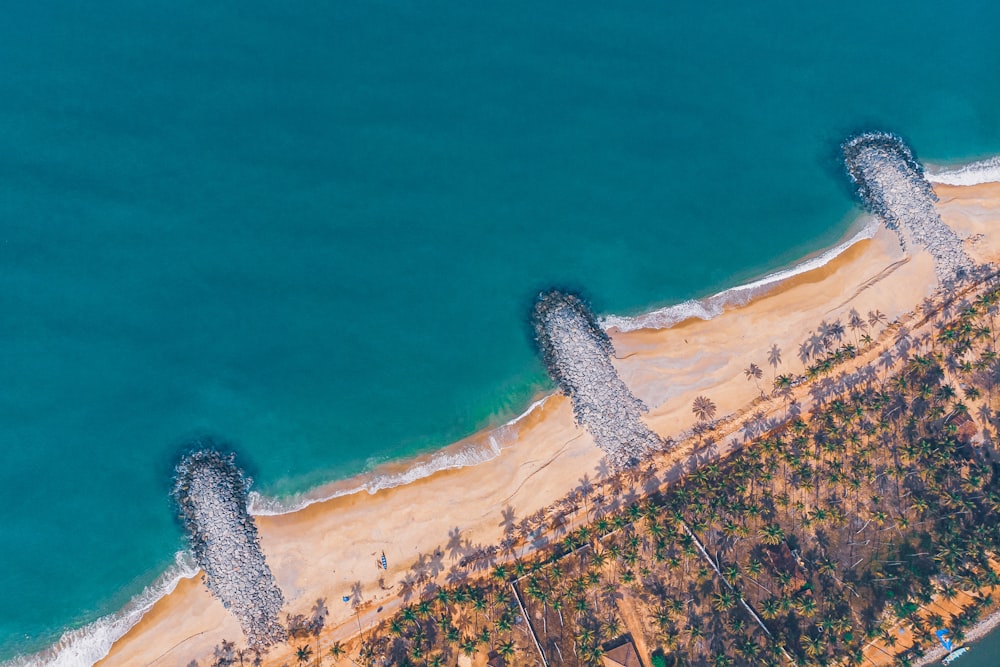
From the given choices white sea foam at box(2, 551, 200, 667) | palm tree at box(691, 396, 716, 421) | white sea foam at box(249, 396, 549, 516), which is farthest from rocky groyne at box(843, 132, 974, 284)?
white sea foam at box(2, 551, 200, 667)

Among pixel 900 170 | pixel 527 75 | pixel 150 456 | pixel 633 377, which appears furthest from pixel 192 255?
pixel 900 170

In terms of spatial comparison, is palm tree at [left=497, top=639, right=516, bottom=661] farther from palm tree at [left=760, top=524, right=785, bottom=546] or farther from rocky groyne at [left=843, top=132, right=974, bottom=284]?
rocky groyne at [left=843, top=132, right=974, bottom=284]

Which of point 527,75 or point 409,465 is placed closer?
point 409,465

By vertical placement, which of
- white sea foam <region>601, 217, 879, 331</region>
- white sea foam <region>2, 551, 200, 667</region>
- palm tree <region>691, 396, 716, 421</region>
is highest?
white sea foam <region>601, 217, 879, 331</region>

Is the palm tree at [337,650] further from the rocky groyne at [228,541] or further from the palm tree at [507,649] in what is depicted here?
the palm tree at [507,649]

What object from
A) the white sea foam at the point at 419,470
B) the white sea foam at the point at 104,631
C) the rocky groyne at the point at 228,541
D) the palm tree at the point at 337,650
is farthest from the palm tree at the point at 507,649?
the white sea foam at the point at 104,631

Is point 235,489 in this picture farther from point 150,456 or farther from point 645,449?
point 645,449

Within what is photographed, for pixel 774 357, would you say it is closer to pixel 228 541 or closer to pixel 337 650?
pixel 337 650
